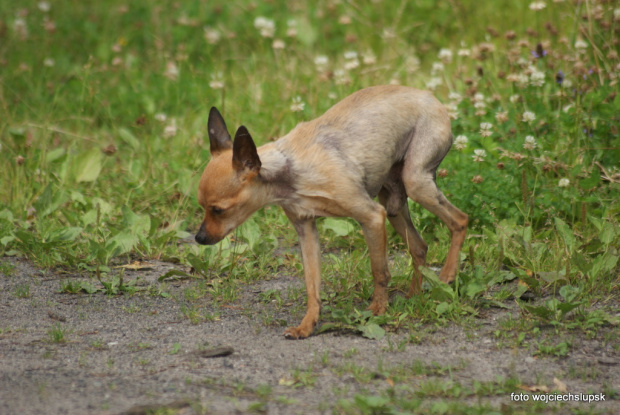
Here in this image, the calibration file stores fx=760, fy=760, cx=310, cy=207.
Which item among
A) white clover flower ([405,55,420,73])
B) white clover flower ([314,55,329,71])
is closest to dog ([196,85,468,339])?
white clover flower ([314,55,329,71])

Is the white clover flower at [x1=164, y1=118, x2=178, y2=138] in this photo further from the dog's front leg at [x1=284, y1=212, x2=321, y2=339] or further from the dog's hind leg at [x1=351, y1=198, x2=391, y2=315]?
the dog's hind leg at [x1=351, y1=198, x2=391, y2=315]

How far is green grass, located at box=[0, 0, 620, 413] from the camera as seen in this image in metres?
4.75

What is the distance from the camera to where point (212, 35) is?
9000 mm

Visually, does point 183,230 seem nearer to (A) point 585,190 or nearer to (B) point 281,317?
(B) point 281,317

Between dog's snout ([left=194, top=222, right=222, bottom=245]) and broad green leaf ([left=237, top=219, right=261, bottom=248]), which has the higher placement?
dog's snout ([left=194, top=222, right=222, bottom=245])

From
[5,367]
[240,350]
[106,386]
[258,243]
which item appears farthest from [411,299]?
[5,367]

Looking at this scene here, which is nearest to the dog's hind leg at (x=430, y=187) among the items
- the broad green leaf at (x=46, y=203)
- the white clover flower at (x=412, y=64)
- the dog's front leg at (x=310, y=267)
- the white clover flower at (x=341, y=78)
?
the dog's front leg at (x=310, y=267)

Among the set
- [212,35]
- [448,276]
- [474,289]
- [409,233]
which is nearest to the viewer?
[474,289]

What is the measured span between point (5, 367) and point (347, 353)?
5.68 ft

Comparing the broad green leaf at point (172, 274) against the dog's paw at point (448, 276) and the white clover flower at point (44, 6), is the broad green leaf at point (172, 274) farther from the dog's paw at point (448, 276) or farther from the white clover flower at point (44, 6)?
the white clover flower at point (44, 6)

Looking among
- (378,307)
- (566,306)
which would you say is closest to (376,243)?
(378,307)

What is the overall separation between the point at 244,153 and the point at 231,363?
3.80 feet

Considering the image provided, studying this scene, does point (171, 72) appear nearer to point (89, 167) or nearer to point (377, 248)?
point (89, 167)

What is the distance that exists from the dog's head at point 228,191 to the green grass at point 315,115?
0.61m
